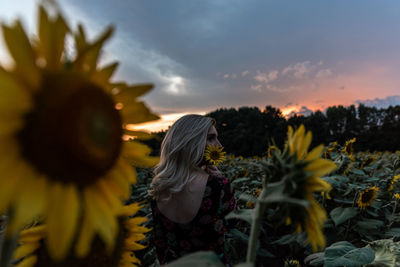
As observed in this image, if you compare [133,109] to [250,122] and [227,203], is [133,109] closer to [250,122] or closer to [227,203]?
[227,203]

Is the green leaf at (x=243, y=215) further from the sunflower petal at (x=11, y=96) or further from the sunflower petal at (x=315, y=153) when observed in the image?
the sunflower petal at (x=11, y=96)

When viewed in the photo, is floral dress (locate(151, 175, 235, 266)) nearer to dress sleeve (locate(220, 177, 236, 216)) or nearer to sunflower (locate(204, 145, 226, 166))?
dress sleeve (locate(220, 177, 236, 216))

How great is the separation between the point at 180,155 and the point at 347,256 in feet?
6.09

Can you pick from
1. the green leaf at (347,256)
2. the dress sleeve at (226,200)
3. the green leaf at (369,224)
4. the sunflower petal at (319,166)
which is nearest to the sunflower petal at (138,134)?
the sunflower petal at (319,166)

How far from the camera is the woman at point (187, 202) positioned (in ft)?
9.18

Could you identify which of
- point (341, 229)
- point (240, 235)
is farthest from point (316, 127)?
point (240, 235)

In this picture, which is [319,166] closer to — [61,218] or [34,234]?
[61,218]

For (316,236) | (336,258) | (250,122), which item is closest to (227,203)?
(336,258)

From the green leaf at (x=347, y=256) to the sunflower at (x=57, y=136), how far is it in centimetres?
160

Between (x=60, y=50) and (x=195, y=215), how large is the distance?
2.49 meters

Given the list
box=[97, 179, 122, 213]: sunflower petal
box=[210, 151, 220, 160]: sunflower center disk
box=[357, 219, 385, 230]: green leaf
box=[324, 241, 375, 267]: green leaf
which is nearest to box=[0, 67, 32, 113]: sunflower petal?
box=[97, 179, 122, 213]: sunflower petal

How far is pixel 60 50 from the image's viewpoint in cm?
55

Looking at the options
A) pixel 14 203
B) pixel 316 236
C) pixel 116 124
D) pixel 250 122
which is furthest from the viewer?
pixel 250 122

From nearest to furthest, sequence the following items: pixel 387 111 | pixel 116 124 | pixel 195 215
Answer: pixel 116 124, pixel 195 215, pixel 387 111
